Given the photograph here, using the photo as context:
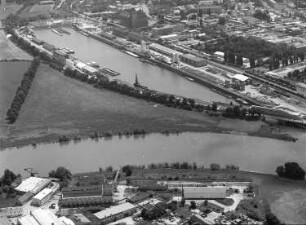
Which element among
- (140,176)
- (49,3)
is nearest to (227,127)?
(140,176)

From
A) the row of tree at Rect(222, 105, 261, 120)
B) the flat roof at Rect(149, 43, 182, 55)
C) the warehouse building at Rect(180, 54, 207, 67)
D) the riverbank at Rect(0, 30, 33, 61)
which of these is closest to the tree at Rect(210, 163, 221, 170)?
the row of tree at Rect(222, 105, 261, 120)

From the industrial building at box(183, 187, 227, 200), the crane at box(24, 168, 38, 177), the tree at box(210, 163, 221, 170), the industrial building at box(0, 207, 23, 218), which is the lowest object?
the crane at box(24, 168, 38, 177)

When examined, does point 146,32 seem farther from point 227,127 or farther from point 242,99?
point 227,127

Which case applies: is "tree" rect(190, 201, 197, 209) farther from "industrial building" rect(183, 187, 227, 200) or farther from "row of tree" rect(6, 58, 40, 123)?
"row of tree" rect(6, 58, 40, 123)

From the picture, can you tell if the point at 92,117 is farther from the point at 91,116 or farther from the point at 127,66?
the point at 127,66

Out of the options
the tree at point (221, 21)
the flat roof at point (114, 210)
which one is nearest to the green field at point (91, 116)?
the flat roof at point (114, 210)

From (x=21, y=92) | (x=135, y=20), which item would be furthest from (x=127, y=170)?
(x=135, y=20)
